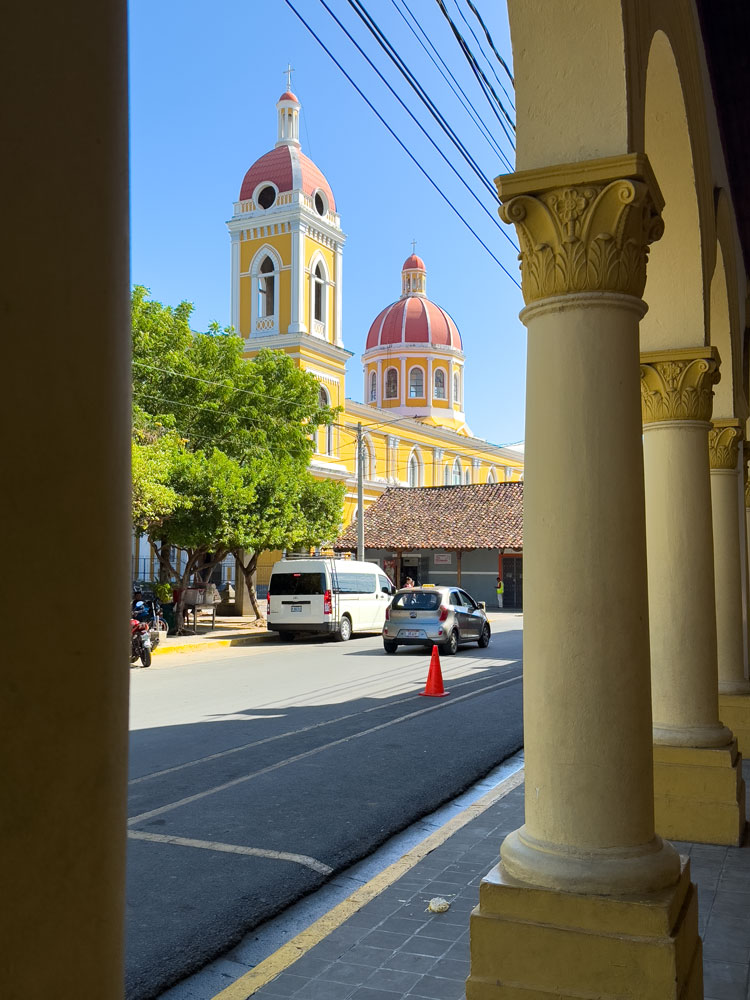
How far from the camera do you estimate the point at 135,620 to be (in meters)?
17.9

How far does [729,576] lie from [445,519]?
3474cm

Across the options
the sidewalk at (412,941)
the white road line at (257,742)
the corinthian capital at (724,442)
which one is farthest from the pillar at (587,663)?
the corinthian capital at (724,442)

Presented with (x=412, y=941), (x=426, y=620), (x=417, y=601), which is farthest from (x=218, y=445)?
(x=412, y=941)

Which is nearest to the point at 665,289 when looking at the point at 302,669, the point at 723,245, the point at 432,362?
the point at 723,245

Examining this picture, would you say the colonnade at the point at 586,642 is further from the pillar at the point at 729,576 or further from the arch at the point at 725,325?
the pillar at the point at 729,576

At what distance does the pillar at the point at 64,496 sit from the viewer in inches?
41.1

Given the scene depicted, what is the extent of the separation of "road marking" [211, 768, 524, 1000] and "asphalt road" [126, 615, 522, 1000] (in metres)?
0.32

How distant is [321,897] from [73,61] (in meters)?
4.85

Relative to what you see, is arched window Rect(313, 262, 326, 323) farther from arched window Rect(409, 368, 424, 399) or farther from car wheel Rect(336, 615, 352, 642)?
car wheel Rect(336, 615, 352, 642)

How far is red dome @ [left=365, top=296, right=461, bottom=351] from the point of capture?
204ft

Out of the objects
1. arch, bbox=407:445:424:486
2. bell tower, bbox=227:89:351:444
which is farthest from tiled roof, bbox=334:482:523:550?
arch, bbox=407:445:424:486

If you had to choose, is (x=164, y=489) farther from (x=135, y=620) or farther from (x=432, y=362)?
(x=432, y=362)

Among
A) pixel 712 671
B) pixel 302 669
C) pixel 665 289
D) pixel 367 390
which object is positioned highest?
pixel 367 390

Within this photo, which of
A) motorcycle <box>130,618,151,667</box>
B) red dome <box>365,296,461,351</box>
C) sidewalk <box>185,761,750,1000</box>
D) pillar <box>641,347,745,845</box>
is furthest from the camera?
red dome <box>365,296,461,351</box>
